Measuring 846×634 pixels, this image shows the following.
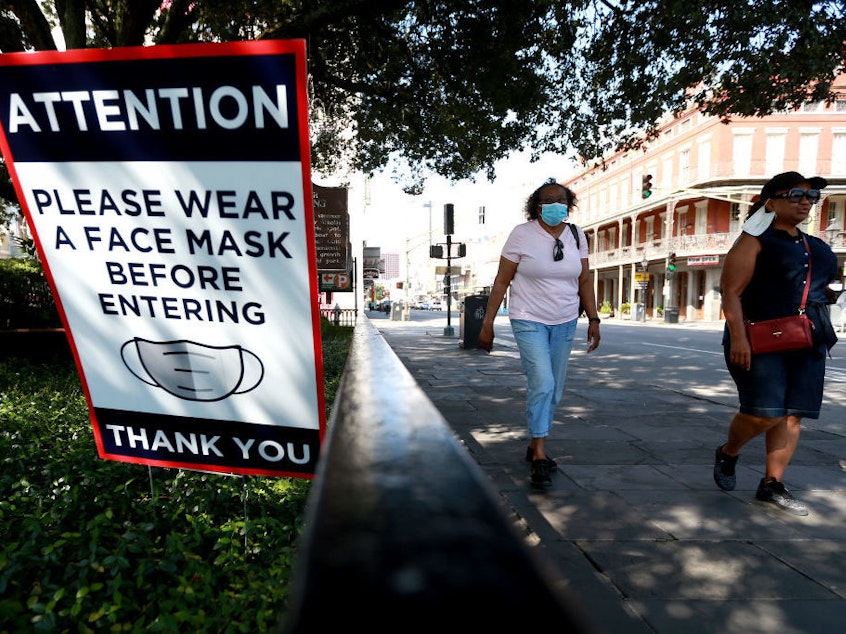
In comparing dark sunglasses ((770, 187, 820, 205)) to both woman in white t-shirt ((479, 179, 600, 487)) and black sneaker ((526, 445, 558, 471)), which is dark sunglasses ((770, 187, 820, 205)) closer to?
woman in white t-shirt ((479, 179, 600, 487))

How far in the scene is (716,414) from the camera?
5.40m

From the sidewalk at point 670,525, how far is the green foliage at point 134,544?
0.96 metres

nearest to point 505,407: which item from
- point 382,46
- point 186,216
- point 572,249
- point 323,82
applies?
point 572,249

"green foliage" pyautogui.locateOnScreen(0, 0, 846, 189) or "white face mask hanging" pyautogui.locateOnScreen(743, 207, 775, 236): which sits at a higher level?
"green foliage" pyautogui.locateOnScreen(0, 0, 846, 189)

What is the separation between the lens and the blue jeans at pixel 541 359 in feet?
10.9

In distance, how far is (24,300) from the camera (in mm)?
7938

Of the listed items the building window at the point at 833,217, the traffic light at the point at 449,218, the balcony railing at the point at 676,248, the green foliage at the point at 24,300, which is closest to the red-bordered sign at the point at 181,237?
the green foliage at the point at 24,300

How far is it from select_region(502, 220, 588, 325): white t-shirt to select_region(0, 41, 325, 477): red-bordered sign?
6.37 ft

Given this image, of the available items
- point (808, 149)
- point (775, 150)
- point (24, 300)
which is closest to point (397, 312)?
point (24, 300)

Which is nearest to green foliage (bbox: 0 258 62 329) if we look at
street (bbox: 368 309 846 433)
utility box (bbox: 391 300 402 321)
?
street (bbox: 368 309 846 433)

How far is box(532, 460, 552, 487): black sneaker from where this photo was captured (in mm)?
3244

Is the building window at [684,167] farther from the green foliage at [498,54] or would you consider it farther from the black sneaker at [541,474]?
the black sneaker at [541,474]

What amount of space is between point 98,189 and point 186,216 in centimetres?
30

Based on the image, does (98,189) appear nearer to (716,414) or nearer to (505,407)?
(505,407)
